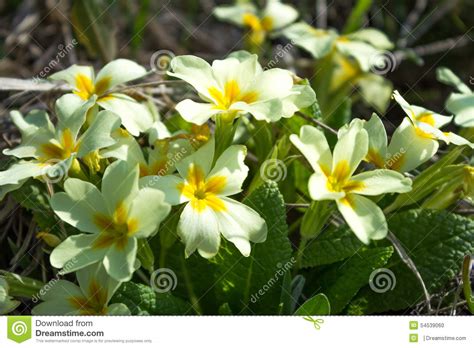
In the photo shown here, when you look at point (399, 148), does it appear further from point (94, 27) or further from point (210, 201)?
point (94, 27)

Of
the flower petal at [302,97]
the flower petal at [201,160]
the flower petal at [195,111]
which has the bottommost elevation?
the flower petal at [201,160]

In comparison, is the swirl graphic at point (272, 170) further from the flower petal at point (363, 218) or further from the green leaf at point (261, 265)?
the flower petal at point (363, 218)

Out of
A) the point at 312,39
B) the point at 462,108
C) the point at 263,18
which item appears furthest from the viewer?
the point at 263,18

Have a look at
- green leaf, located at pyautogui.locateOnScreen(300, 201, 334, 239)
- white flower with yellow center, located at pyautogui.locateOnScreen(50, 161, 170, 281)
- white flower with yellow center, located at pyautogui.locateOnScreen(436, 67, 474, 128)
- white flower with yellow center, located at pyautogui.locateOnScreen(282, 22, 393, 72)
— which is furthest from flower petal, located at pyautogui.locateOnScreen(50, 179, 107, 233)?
white flower with yellow center, located at pyautogui.locateOnScreen(282, 22, 393, 72)

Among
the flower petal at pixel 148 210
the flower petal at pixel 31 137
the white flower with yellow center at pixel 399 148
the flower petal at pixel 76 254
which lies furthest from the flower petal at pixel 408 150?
the flower petal at pixel 31 137

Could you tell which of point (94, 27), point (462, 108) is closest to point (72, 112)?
point (462, 108)
